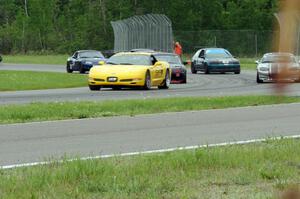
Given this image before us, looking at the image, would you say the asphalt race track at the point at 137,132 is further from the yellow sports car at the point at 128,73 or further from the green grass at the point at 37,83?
the green grass at the point at 37,83

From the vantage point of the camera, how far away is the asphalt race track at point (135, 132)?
1012 centimetres

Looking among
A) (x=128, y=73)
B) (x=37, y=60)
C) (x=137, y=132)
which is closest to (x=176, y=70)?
(x=128, y=73)

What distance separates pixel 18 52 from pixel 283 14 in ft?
294

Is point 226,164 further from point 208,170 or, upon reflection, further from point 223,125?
point 223,125

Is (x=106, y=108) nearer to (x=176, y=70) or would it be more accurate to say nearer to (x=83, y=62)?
(x=176, y=70)

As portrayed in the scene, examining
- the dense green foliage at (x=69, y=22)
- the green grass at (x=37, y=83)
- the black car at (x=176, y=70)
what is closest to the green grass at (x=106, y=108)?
the green grass at (x=37, y=83)

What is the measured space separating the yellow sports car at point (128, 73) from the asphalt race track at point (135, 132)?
8.80 meters

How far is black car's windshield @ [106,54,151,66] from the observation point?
25125mm

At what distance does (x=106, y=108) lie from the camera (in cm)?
1595

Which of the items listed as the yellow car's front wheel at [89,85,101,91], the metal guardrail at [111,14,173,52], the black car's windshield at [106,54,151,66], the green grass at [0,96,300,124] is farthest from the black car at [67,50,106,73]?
the green grass at [0,96,300,124]

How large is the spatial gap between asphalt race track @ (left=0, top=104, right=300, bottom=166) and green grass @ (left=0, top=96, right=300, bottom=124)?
733 mm

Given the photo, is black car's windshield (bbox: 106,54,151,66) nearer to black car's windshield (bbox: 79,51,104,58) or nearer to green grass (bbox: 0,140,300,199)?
black car's windshield (bbox: 79,51,104,58)

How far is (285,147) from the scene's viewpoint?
884 centimetres

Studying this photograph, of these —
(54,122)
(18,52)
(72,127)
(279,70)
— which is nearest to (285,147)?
(72,127)
